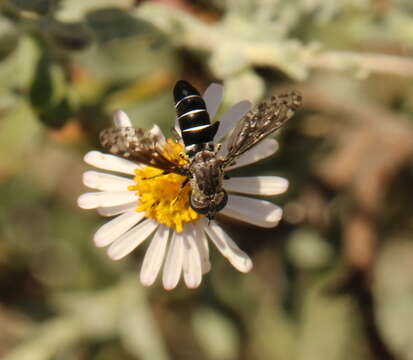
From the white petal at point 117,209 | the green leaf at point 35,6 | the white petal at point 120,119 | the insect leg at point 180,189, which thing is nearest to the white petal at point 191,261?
the insect leg at point 180,189

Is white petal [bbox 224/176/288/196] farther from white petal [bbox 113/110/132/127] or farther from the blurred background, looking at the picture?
the blurred background

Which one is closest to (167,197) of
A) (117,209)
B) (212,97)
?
(117,209)

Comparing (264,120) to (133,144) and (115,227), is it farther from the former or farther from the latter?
(115,227)

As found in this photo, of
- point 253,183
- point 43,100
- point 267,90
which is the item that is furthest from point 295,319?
point 43,100

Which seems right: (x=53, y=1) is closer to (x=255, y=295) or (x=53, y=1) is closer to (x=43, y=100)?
(x=43, y=100)

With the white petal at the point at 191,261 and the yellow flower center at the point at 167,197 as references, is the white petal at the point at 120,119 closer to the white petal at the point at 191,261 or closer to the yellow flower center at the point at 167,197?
the yellow flower center at the point at 167,197

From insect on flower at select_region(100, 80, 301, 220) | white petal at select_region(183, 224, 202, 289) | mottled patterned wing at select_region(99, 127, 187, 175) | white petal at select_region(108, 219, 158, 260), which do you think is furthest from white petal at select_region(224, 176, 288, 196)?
mottled patterned wing at select_region(99, 127, 187, 175)

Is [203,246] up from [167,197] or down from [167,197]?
down
